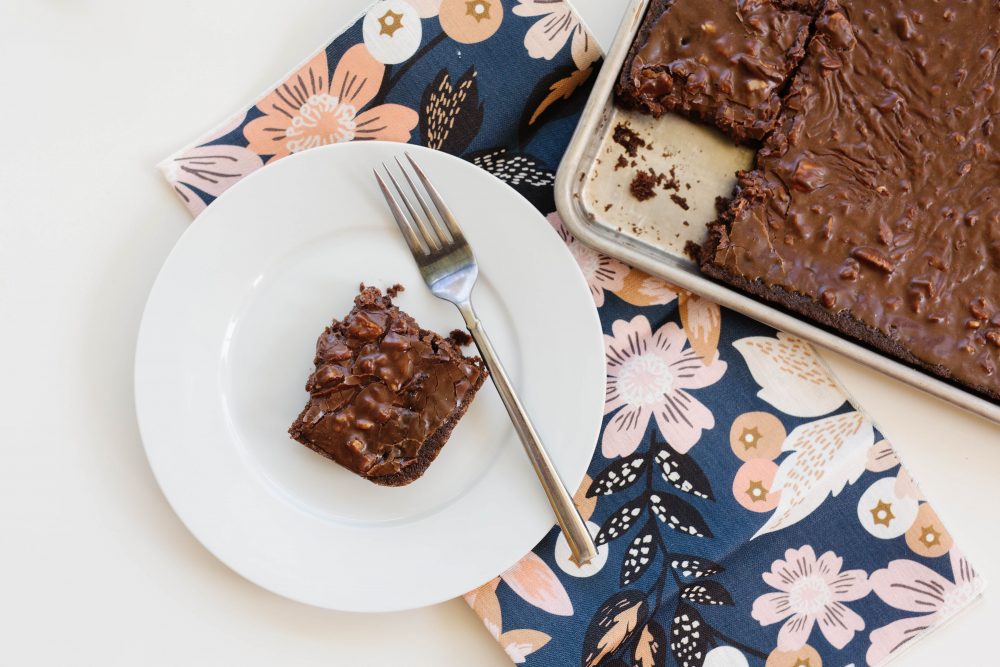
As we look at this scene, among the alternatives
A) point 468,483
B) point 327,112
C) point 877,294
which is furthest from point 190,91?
point 877,294

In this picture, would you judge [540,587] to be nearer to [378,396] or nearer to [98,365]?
[378,396]

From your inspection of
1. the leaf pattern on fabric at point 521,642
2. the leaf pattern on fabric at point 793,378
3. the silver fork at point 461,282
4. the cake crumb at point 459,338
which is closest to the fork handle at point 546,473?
the silver fork at point 461,282

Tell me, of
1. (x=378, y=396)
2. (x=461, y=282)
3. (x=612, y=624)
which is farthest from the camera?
(x=612, y=624)

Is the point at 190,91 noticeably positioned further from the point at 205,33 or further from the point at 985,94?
the point at 985,94

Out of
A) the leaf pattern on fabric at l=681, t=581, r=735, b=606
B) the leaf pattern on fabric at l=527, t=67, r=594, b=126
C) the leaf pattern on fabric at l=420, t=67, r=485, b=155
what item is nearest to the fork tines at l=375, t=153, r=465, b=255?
the leaf pattern on fabric at l=420, t=67, r=485, b=155

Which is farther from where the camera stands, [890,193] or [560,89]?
[560,89]

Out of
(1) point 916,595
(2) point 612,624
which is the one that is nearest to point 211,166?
(2) point 612,624
